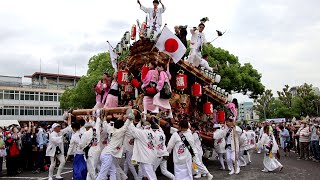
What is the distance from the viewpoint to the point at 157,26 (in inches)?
464

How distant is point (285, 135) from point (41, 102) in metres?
38.6

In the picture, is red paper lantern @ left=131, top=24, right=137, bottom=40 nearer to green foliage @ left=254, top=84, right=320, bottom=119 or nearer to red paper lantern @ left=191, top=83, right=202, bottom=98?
red paper lantern @ left=191, top=83, right=202, bottom=98

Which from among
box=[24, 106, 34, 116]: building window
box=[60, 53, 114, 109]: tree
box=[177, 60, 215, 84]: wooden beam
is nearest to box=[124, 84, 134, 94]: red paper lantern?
box=[177, 60, 215, 84]: wooden beam

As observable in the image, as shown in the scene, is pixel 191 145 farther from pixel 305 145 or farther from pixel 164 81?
pixel 305 145

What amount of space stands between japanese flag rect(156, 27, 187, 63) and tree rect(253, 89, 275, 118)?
160 ft

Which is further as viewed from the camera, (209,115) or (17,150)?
(209,115)

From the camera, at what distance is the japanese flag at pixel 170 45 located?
10.6 m

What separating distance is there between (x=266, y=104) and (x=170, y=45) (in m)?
50.9

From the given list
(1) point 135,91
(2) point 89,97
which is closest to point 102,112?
(1) point 135,91

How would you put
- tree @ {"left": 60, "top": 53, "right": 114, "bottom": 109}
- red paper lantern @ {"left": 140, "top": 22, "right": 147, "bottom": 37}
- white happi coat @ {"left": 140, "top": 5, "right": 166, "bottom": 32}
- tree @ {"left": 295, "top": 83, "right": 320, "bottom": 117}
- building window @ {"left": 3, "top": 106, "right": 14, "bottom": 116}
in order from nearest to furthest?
red paper lantern @ {"left": 140, "top": 22, "right": 147, "bottom": 37}
white happi coat @ {"left": 140, "top": 5, "right": 166, "bottom": 32}
tree @ {"left": 60, "top": 53, "right": 114, "bottom": 109}
tree @ {"left": 295, "top": 83, "right": 320, "bottom": 117}
building window @ {"left": 3, "top": 106, "right": 14, "bottom": 116}

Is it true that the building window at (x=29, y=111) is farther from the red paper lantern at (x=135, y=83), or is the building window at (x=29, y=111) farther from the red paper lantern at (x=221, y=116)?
the red paper lantern at (x=135, y=83)

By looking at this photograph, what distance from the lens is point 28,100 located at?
48.0 meters

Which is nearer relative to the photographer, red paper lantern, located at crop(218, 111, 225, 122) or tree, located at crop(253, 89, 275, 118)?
red paper lantern, located at crop(218, 111, 225, 122)

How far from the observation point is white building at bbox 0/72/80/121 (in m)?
45.9
